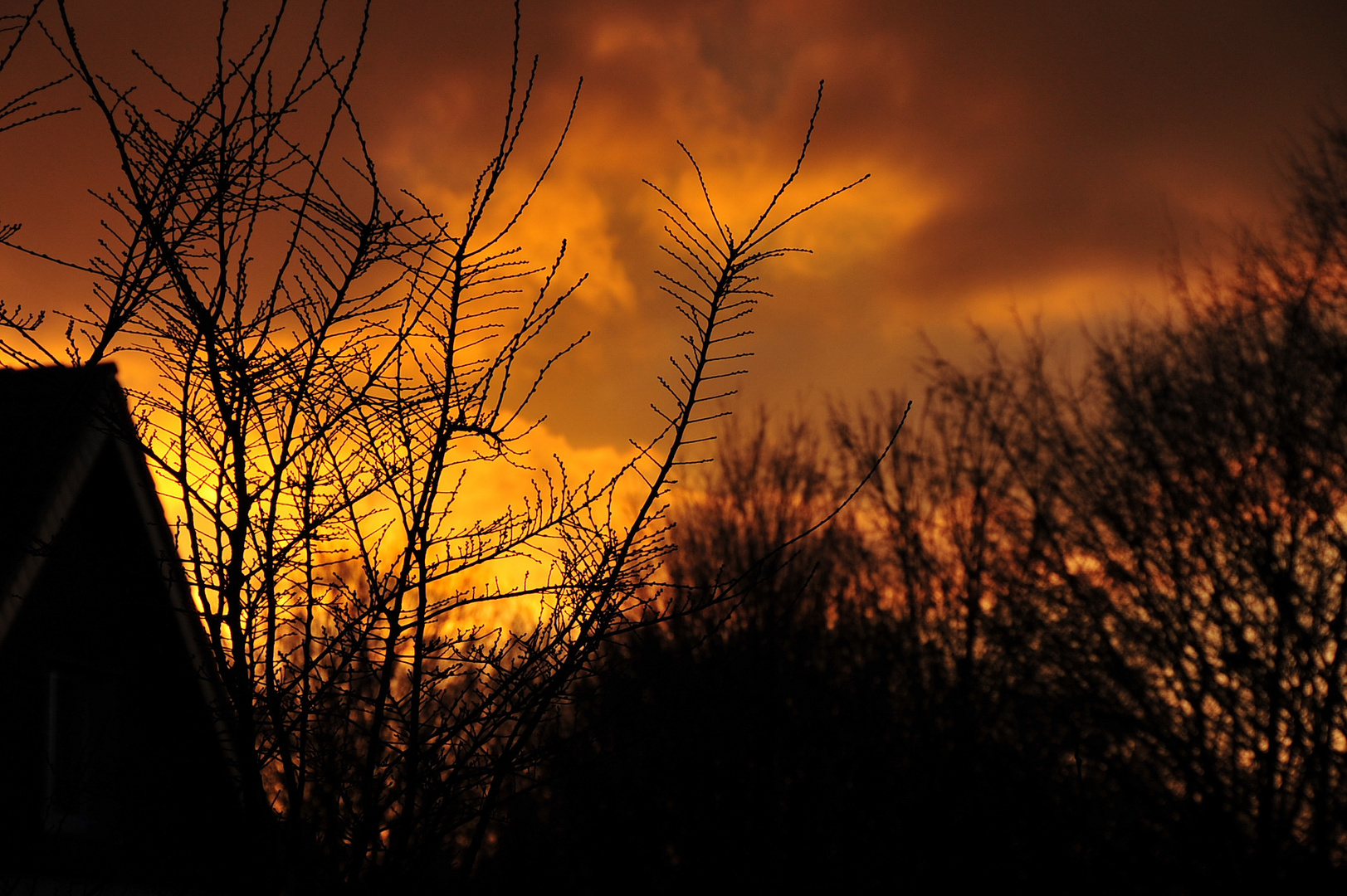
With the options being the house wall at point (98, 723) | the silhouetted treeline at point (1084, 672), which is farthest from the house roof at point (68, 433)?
the silhouetted treeline at point (1084, 672)

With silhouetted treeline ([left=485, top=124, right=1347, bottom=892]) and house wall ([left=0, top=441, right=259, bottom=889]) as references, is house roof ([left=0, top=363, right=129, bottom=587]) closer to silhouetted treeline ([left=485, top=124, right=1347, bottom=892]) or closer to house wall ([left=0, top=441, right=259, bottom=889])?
house wall ([left=0, top=441, right=259, bottom=889])

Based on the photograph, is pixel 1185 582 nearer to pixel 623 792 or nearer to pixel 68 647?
Result: pixel 623 792

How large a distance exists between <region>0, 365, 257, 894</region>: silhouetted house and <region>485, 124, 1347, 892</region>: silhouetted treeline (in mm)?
2813

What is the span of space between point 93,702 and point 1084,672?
10673mm

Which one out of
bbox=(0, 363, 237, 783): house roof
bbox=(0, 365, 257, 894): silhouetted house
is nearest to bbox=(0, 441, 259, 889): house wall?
bbox=(0, 365, 257, 894): silhouetted house

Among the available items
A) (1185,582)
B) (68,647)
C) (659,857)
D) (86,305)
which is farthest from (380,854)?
(659,857)

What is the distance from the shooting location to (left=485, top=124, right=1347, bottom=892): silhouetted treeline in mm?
11742

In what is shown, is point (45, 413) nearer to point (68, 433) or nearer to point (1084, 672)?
point (68, 433)

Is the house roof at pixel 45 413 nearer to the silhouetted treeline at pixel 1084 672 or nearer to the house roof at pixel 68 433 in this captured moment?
the house roof at pixel 68 433

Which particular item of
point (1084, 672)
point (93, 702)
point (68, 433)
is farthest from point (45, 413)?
point (1084, 672)

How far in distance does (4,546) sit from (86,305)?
10.8ft

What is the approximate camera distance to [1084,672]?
13.3m

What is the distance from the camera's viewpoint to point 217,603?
3086 mm

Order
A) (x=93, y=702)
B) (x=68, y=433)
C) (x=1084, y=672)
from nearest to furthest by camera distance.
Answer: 1. (x=68, y=433)
2. (x=93, y=702)
3. (x=1084, y=672)
